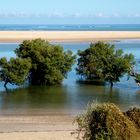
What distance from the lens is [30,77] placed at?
4316cm

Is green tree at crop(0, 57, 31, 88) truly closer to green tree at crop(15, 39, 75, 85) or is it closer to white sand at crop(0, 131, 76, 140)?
green tree at crop(15, 39, 75, 85)

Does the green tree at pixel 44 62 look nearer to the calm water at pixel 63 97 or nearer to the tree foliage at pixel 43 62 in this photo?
the tree foliage at pixel 43 62

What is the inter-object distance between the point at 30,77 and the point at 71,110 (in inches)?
470

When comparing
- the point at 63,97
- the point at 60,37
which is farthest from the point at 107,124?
the point at 60,37

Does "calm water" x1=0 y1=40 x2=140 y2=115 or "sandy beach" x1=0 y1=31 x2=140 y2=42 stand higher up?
"calm water" x1=0 y1=40 x2=140 y2=115

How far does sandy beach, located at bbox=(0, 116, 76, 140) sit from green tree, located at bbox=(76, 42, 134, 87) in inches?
548

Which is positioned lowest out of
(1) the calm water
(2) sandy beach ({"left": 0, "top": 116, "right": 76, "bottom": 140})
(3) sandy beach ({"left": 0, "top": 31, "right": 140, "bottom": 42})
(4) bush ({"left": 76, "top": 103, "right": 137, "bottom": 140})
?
(3) sandy beach ({"left": 0, "top": 31, "right": 140, "bottom": 42})

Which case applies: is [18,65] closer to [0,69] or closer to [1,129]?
[0,69]

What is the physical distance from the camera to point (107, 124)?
15617mm

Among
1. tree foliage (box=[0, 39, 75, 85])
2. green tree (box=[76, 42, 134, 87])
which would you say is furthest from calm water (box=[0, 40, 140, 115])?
green tree (box=[76, 42, 134, 87])

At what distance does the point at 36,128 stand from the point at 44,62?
1735 centimetres

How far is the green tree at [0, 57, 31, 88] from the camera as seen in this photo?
40.3 meters

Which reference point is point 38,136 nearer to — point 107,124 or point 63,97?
point 107,124

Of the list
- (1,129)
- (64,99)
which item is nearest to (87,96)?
(64,99)
